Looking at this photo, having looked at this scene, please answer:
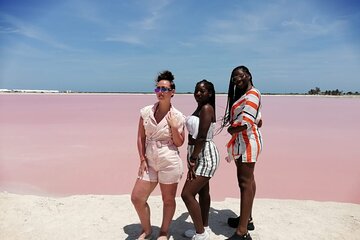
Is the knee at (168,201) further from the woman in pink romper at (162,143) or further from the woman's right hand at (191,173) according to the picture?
the woman's right hand at (191,173)

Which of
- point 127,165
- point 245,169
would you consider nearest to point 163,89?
point 245,169

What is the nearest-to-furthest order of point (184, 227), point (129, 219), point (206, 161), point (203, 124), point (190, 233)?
point (203, 124), point (206, 161), point (190, 233), point (184, 227), point (129, 219)

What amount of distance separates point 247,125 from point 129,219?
1.85 meters

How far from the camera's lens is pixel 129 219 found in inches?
152

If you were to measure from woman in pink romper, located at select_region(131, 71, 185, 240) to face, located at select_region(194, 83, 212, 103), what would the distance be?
21cm

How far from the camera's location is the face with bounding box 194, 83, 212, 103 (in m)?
2.92

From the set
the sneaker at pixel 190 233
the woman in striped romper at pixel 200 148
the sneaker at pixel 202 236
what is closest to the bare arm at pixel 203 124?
the woman in striped romper at pixel 200 148

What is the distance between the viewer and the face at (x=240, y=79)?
117 inches

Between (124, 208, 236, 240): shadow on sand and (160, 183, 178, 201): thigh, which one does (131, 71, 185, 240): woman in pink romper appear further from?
(124, 208, 236, 240): shadow on sand

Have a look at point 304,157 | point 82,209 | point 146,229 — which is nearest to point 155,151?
point 146,229

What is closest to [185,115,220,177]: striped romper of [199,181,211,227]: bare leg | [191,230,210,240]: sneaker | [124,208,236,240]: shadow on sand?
[199,181,211,227]: bare leg

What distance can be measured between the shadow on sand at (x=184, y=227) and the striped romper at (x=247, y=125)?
960mm

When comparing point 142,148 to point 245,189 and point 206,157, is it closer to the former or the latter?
point 206,157

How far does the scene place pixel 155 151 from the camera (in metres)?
2.90
